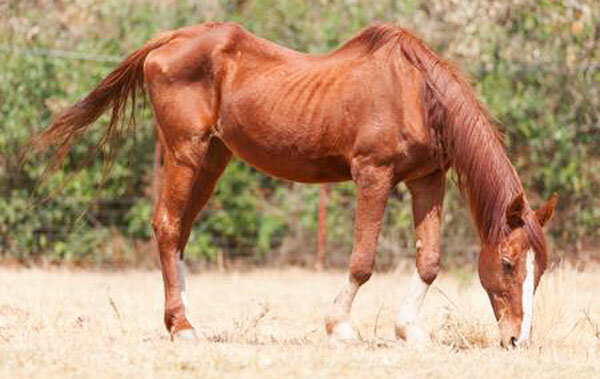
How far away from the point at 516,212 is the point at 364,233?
0.93 metres

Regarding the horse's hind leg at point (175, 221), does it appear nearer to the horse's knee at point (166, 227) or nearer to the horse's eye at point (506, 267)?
the horse's knee at point (166, 227)

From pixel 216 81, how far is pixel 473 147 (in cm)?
187

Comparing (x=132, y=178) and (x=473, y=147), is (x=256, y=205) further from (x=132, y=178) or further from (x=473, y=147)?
(x=473, y=147)

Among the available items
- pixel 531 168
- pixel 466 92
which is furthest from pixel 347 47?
pixel 531 168

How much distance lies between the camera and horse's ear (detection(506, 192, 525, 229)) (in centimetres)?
699

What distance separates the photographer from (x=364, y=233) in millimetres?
7289

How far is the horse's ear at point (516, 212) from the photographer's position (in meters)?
6.99

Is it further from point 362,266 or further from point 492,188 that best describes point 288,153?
point 492,188

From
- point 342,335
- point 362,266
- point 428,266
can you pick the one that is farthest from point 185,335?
point 428,266

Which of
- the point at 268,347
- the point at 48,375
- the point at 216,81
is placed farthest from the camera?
the point at 216,81

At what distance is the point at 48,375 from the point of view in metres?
5.77

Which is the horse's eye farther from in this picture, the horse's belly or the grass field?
the horse's belly

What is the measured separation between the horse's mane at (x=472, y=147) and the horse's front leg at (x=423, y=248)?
0.87 feet

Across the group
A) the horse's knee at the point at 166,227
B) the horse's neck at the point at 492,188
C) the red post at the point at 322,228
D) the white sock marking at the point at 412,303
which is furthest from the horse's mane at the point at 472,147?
the red post at the point at 322,228
